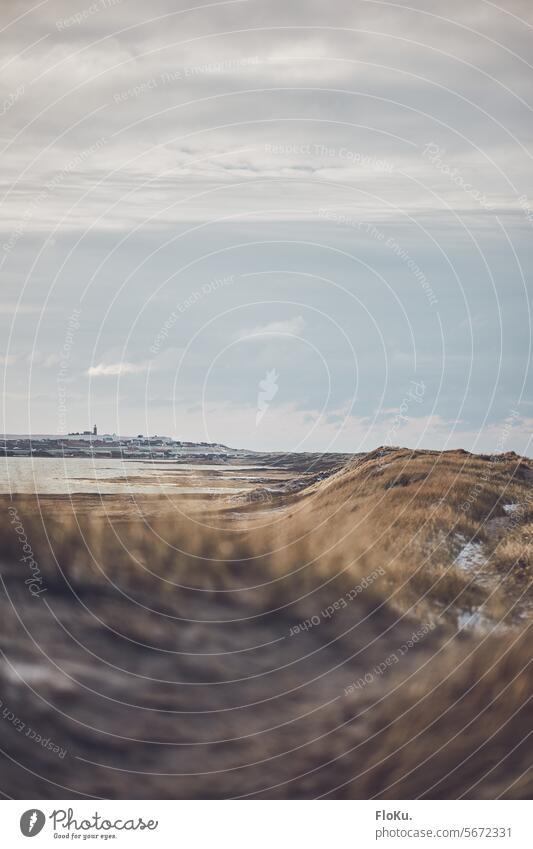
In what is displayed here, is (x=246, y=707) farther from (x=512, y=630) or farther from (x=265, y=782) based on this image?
(x=512, y=630)

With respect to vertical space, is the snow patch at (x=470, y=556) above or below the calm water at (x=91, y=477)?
below

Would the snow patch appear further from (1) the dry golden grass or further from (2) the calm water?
(2) the calm water

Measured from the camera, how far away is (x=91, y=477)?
328 inches

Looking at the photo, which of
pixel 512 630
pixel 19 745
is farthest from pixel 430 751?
pixel 19 745

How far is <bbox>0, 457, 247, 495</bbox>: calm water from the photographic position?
7.80m

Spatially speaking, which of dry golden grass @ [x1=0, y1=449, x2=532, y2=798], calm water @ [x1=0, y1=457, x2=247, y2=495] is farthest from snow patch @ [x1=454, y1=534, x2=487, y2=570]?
calm water @ [x1=0, y1=457, x2=247, y2=495]

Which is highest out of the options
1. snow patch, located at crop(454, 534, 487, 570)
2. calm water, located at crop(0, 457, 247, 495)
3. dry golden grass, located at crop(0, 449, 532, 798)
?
calm water, located at crop(0, 457, 247, 495)

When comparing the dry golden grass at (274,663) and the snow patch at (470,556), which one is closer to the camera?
the dry golden grass at (274,663)

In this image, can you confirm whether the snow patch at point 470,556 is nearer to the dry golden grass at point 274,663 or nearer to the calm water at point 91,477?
the dry golden grass at point 274,663

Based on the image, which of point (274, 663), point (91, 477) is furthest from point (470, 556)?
point (91, 477)

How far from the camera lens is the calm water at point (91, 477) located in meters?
7.80

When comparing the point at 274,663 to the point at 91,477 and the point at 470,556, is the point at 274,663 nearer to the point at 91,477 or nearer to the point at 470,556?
the point at 470,556

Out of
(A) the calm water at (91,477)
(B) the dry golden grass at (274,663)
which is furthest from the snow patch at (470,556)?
(A) the calm water at (91,477)

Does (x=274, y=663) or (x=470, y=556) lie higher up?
(x=470, y=556)
